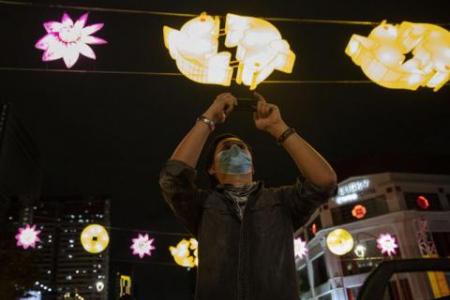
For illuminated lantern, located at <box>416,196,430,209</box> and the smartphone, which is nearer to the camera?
the smartphone

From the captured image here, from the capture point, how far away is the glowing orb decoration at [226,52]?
21.0ft

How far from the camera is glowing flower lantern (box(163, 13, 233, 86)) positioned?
6.38 m

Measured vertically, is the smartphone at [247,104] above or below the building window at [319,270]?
below

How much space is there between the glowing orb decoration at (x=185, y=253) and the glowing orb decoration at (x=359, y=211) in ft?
53.9

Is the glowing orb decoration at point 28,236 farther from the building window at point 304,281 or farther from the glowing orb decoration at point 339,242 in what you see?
the building window at point 304,281

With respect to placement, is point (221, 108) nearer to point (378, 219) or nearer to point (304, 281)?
point (378, 219)

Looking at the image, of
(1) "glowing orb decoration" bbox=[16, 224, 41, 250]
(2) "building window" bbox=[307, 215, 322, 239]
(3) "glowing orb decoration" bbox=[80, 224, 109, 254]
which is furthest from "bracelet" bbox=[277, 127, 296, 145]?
(2) "building window" bbox=[307, 215, 322, 239]

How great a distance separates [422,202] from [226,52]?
1095 inches

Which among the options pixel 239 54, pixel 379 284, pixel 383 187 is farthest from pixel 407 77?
pixel 383 187

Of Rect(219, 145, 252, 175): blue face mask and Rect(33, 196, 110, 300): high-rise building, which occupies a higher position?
Rect(33, 196, 110, 300): high-rise building

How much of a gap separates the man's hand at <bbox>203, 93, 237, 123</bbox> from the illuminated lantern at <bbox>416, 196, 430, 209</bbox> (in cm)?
3063


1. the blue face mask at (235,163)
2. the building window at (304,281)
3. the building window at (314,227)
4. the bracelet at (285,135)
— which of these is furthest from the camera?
the building window at (304,281)

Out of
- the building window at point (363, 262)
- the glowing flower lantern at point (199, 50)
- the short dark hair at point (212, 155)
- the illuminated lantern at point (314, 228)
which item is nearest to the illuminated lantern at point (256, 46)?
the glowing flower lantern at point (199, 50)

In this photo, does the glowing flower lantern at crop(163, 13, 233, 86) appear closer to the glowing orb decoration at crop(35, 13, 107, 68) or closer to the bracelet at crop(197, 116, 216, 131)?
the glowing orb decoration at crop(35, 13, 107, 68)
